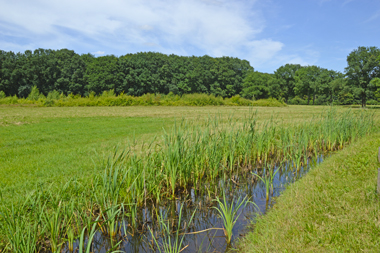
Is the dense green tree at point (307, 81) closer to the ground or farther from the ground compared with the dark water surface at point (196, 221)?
farther from the ground

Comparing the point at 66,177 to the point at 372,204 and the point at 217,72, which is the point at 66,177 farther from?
the point at 217,72

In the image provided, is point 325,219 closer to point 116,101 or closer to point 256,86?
point 116,101

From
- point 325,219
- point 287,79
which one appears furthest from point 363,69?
point 325,219

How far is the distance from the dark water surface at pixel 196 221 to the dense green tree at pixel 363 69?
31.1m

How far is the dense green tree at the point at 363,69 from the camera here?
95.0 ft

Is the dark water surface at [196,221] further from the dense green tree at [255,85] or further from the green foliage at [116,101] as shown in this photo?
the dense green tree at [255,85]

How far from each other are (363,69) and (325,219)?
3417 cm

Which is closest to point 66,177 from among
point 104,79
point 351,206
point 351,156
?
point 351,206

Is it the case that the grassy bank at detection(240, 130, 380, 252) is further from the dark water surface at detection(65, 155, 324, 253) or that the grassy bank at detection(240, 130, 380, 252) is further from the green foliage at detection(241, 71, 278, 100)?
the green foliage at detection(241, 71, 278, 100)

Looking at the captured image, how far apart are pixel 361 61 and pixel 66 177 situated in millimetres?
35403

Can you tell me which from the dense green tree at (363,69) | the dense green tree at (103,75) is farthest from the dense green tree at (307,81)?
the dense green tree at (103,75)

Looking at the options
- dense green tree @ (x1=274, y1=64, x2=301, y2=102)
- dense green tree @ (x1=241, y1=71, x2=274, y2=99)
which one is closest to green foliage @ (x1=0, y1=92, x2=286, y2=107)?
dense green tree @ (x1=241, y1=71, x2=274, y2=99)

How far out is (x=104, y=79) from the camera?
40.6 meters

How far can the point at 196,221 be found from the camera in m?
3.03
